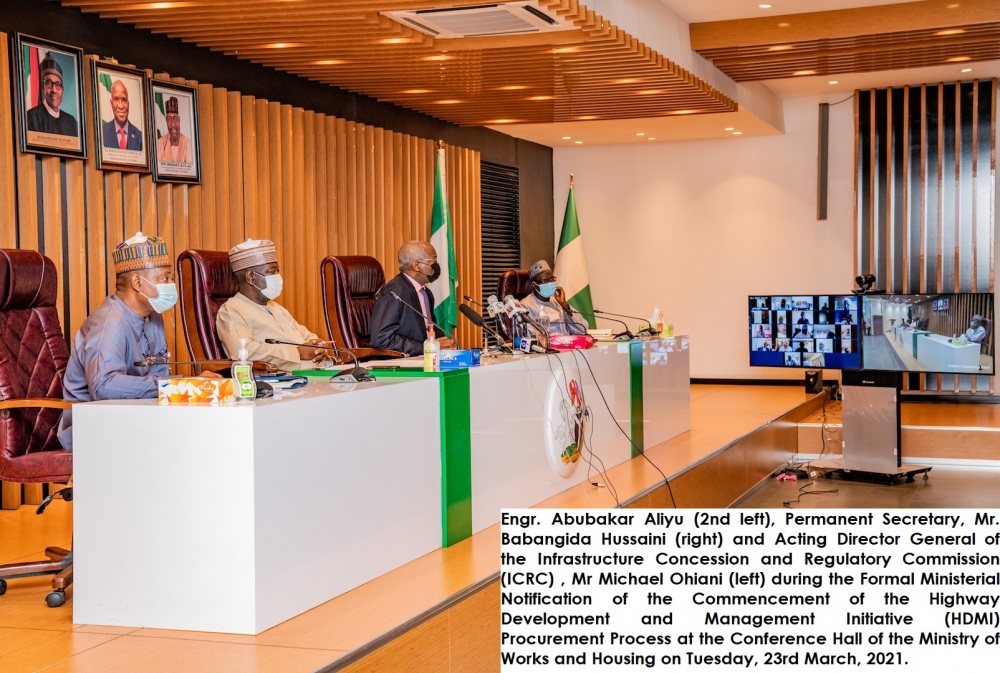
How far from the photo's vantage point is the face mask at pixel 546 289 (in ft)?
20.8

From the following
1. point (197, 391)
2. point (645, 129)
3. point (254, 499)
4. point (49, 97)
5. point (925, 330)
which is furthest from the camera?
point (645, 129)

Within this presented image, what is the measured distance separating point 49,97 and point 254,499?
293 centimetres

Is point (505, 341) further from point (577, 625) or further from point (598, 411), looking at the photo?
point (577, 625)

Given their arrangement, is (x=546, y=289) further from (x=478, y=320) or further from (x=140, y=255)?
(x=140, y=255)

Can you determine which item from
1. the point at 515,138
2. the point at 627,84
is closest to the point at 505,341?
the point at 627,84

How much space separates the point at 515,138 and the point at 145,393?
6994mm

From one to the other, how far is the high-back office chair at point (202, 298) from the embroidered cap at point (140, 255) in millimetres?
945

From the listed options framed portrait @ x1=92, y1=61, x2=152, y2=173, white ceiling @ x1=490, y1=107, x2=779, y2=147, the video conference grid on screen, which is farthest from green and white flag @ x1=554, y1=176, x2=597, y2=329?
framed portrait @ x1=92, y1=61, x2=152, y2=173

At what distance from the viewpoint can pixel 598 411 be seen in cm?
479

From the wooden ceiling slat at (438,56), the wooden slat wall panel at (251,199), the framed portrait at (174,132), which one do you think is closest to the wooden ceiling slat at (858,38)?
the wooden ceiling slat at (438,56)

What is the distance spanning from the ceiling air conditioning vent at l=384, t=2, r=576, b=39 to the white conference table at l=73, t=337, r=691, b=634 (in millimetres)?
2235

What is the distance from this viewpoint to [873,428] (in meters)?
6.89

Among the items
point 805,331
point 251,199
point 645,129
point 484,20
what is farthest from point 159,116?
point 805,331

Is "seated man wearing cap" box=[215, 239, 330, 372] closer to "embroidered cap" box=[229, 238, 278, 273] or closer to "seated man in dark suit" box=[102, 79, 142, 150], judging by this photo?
"embroidered cap" box=[229, 238, 278, 273]
